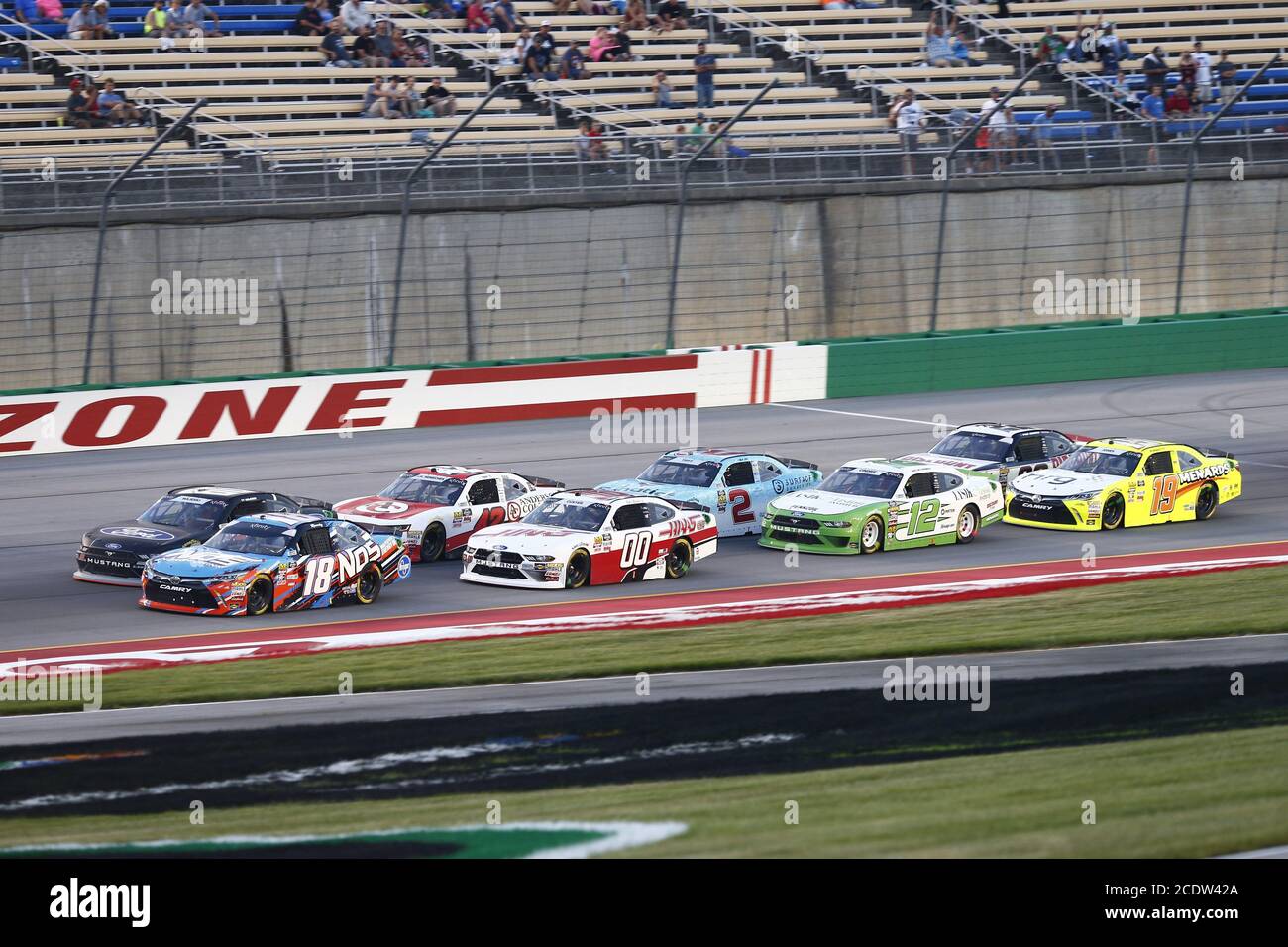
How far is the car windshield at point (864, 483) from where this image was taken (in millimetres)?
24688

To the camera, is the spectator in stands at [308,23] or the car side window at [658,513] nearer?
the car side window at [658,513]

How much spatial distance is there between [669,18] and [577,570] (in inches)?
873

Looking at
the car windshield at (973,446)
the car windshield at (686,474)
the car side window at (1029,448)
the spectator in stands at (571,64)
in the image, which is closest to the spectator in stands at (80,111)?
the spectator in stands at (571,64)

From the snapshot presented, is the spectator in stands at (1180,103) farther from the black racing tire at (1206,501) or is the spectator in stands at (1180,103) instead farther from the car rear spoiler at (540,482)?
the car rear spoiler at (540,482)

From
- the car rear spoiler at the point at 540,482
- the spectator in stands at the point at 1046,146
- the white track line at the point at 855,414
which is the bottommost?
the white track line at the point at 855,414

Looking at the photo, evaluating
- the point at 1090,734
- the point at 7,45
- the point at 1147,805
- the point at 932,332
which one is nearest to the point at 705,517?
the point at 1090,734

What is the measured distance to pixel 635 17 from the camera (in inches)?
1606

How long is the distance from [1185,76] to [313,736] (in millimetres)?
33468

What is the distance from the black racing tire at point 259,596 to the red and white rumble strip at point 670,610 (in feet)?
2.23

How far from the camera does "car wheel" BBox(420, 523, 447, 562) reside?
2375cm

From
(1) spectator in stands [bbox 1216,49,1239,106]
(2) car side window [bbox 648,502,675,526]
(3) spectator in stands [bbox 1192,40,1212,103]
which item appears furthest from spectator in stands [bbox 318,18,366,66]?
(1) spectator in stands [bbox 1216,49,1239,106]

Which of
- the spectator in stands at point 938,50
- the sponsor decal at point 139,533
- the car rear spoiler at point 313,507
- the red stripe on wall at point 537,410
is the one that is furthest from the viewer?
the spectator in stands at point 938,50

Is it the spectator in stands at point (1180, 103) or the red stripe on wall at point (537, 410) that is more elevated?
the spectator in stands at point (1180, 103)

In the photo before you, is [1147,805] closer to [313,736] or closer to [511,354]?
[313,736]
